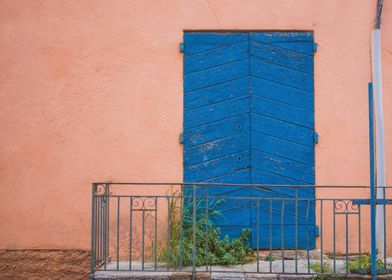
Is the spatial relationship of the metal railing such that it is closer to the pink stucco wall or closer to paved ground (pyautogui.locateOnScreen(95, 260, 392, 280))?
the pink stucco wall

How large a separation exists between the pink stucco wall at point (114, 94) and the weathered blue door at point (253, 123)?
152mm

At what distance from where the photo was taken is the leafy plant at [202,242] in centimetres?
624

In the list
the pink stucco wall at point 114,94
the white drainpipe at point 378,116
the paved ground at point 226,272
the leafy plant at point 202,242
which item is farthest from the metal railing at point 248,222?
the paved ground at point 226,272

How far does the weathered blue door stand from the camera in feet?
22.5

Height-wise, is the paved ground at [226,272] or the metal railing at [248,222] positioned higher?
the metal railing at [248,222]

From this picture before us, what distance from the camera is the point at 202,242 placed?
6.55 meters

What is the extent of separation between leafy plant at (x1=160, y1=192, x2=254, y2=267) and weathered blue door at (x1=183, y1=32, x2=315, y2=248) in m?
0.13

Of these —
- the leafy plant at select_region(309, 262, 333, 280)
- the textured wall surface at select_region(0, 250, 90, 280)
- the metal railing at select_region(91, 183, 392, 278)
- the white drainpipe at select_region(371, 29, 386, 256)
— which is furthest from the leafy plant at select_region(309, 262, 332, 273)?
the textured wall surface at select_region(0, 250, 90, 280)

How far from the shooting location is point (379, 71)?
695 cm

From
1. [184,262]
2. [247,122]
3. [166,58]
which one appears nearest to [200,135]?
[247,122]

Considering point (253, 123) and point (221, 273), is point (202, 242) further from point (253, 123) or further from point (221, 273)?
point (253, 123)

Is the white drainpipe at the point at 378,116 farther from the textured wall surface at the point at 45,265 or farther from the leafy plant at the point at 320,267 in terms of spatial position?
the textured wall surface at the point at 45,265

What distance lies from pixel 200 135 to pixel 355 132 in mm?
1961

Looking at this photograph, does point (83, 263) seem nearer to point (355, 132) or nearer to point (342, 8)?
point (355, 132)
